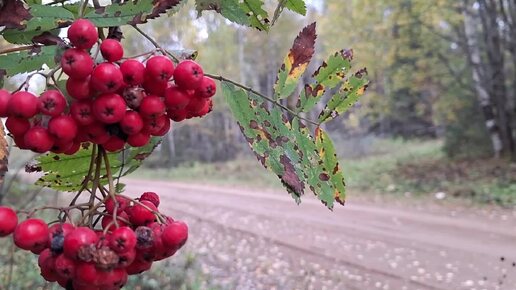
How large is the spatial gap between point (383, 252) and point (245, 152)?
1800 cm

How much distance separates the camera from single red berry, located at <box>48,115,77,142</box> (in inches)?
30.2

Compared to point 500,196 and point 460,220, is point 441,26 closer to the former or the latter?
point 500,196

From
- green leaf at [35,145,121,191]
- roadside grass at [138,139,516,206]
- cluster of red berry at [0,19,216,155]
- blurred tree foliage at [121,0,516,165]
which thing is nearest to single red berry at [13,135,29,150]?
cluster of red berry at [0,19,216,155]

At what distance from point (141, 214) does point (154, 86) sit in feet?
0.69

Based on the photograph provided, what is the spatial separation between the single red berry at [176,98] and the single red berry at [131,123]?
6 centimetres

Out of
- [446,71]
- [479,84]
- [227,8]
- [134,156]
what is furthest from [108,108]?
[446,71]

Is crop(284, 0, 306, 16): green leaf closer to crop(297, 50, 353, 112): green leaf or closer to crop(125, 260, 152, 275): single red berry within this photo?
crop(297, 50, 353, 112): green leaf

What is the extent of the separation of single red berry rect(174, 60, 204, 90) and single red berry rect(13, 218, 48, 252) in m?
0.30

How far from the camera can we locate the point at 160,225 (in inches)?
33.6

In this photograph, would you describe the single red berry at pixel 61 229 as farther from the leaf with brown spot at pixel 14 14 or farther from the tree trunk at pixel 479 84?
the tree trunk at pixel 479 84

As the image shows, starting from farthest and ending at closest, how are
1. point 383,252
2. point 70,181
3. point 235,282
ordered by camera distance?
point 383,252 → point 235,282 → point 70,181

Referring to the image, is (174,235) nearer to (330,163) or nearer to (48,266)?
(48,266)

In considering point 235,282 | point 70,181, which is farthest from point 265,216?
point 70,181

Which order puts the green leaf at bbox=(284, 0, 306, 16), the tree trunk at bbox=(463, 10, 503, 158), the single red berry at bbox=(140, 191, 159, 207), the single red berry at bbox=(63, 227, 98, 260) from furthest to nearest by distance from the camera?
1. the tree trunk at bbox=(463, 10, 503, 158)
2. the green leaf at bbox=(284, 0, 306, 16)
3. the single red berry at bbox=(140, 191, 159, 207)
4. the single red berry at bbox=(63, 227, 98, 260)
